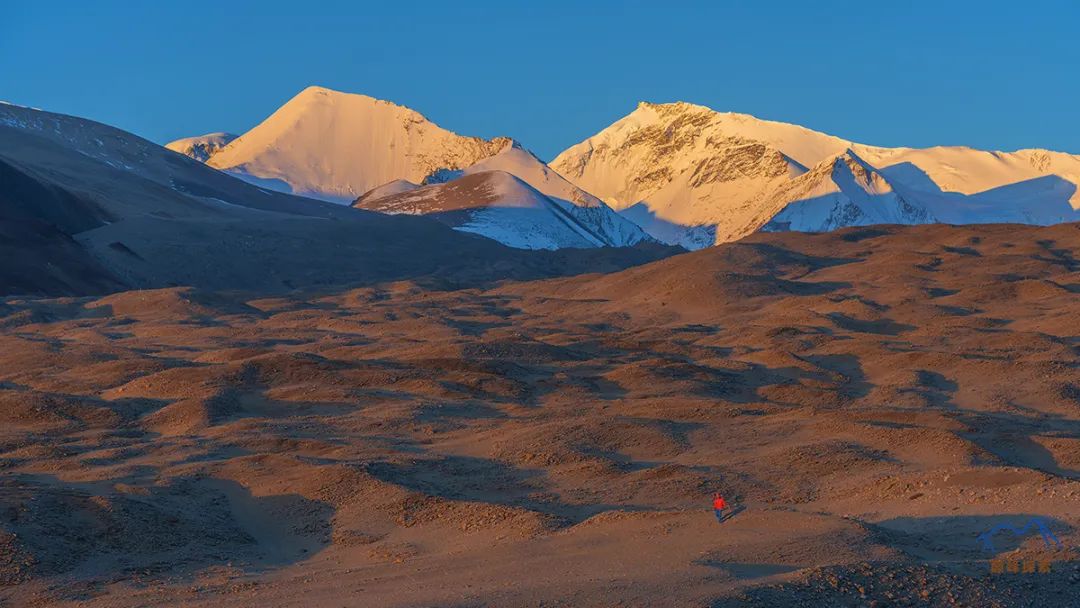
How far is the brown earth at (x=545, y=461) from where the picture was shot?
1825cm

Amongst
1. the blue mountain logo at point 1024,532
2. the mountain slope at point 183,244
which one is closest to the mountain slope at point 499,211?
the mountain slope at point 183,244

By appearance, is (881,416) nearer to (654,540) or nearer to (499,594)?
(654,540)

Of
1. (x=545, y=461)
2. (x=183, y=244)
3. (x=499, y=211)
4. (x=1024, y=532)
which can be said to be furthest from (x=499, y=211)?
(x=1024, y=532)

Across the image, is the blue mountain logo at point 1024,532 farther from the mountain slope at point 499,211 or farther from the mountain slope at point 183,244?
the mountain slope at point 499,211

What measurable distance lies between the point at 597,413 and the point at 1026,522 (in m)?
16.2

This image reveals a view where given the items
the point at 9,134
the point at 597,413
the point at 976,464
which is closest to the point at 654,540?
the point at 976,464

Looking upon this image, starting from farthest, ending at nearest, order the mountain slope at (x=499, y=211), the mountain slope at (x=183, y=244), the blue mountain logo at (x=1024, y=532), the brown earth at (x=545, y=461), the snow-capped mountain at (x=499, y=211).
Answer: the snow-capped mountain at (x=499, y=211) → the mountain slope at (x=499, y=211) → the mountain slope at (x=183, y=244) → the blue mountain logo at (x=1024, y=532) → the brown earth at (x=545, y=461)

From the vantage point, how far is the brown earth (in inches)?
719

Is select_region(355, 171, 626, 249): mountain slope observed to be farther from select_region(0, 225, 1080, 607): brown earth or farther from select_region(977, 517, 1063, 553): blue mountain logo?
select_region(977, 517, 1063, 553): blue mountain logo

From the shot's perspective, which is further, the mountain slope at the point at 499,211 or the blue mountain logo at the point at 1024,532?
the mountain slope at the point at 499,211

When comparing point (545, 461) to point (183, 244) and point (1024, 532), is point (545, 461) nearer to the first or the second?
point (1024, 532)

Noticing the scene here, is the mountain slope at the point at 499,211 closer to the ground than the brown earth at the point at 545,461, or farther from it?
farther from it

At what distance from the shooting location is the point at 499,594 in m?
16.6

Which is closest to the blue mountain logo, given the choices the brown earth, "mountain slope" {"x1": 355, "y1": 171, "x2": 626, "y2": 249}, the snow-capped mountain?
the brown earth
